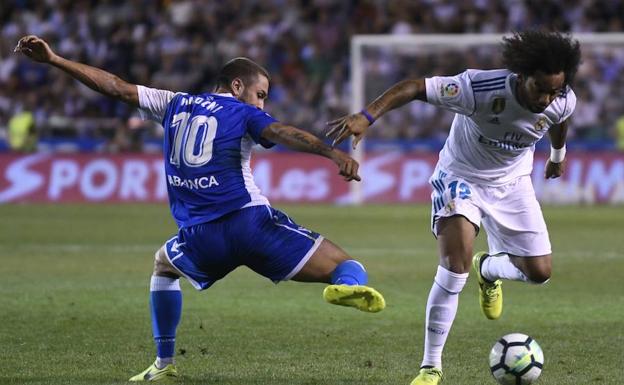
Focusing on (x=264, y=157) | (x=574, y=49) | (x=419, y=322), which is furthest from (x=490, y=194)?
(x=264, y=157)

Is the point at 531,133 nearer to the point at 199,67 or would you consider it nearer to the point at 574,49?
the point at 574,49

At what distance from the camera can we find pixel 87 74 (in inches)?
270

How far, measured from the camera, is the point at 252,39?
90.7 ft

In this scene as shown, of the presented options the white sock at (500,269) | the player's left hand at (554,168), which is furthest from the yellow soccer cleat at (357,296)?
the player's left hand at (554,168)

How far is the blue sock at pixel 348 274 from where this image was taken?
20.5 ft

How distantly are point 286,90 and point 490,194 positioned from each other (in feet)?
63.4

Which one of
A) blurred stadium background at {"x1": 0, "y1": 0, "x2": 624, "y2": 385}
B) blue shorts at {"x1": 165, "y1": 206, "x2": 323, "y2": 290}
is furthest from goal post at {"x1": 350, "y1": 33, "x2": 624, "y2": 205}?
blue shorts at {"x1": 165, "y1": 206, "x2": 323, "y2": 290}

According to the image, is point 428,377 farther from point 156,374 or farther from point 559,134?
point 559,134

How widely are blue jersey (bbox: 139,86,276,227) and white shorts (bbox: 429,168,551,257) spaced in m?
1.29

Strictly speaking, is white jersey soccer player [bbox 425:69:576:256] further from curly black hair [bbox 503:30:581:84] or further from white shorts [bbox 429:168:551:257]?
curly black hair [bbox 503:30:581:84]

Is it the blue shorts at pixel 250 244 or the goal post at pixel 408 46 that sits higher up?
the goal post at pixel 408 46

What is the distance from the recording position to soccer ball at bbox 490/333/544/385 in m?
6.34

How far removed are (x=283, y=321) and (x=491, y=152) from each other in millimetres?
2682

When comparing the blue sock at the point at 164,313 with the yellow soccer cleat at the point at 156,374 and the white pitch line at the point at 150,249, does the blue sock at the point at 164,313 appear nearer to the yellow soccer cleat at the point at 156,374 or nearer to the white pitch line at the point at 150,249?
the yellow soccer cleat at the point at 156,374
